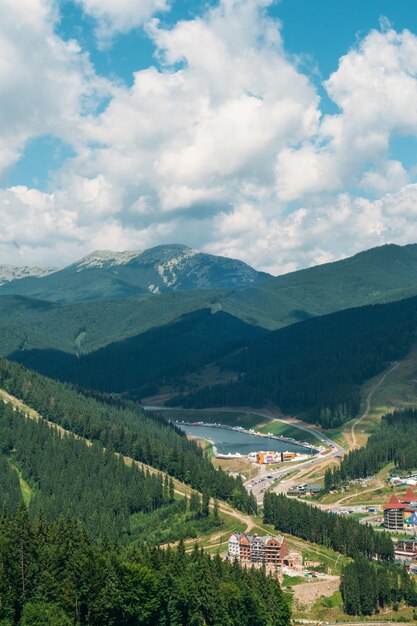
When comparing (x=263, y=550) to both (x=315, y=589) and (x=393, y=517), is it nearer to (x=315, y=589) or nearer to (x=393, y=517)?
(x=315, y=589)

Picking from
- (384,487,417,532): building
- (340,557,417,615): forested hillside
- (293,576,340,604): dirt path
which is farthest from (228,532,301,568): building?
(384,487,417,532): building

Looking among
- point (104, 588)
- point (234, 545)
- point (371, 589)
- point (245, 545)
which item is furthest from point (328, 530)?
point (104, 588)

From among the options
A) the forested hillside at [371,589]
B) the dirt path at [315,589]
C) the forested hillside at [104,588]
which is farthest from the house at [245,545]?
the forested hillside at [104,588]

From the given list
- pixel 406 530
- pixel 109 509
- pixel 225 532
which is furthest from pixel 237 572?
pixel 406 530

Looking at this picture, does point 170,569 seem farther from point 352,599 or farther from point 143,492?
point 143,492

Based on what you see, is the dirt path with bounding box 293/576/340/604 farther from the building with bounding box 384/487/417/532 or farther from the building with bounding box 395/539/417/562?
the building with bounding box 384/487/417/532
